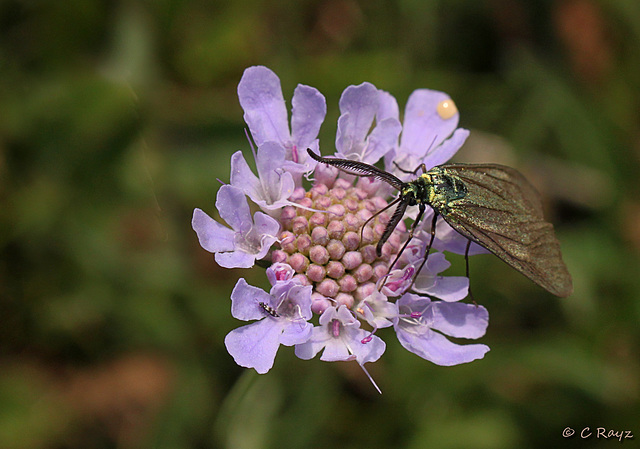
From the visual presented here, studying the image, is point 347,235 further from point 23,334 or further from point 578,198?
point 578,198

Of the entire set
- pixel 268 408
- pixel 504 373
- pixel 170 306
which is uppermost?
pixel 170 306

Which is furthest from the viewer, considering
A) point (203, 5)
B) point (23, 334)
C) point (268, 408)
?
point (203, 5)

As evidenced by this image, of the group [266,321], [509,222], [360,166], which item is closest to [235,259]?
[266,321]

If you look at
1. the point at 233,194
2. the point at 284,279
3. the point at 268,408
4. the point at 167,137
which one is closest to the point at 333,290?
the point at 284,279

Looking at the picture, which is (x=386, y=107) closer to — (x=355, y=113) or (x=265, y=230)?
(x=355, y=113)

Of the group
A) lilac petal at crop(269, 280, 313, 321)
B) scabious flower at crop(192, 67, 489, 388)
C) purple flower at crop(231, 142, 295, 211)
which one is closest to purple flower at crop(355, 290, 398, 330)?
scabious flower at crop(192, 67, 489, 388)

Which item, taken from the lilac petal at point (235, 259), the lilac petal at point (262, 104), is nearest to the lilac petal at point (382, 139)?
the lilac petal at point (262, 104)

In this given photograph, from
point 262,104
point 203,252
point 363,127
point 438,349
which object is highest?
point 262,104
